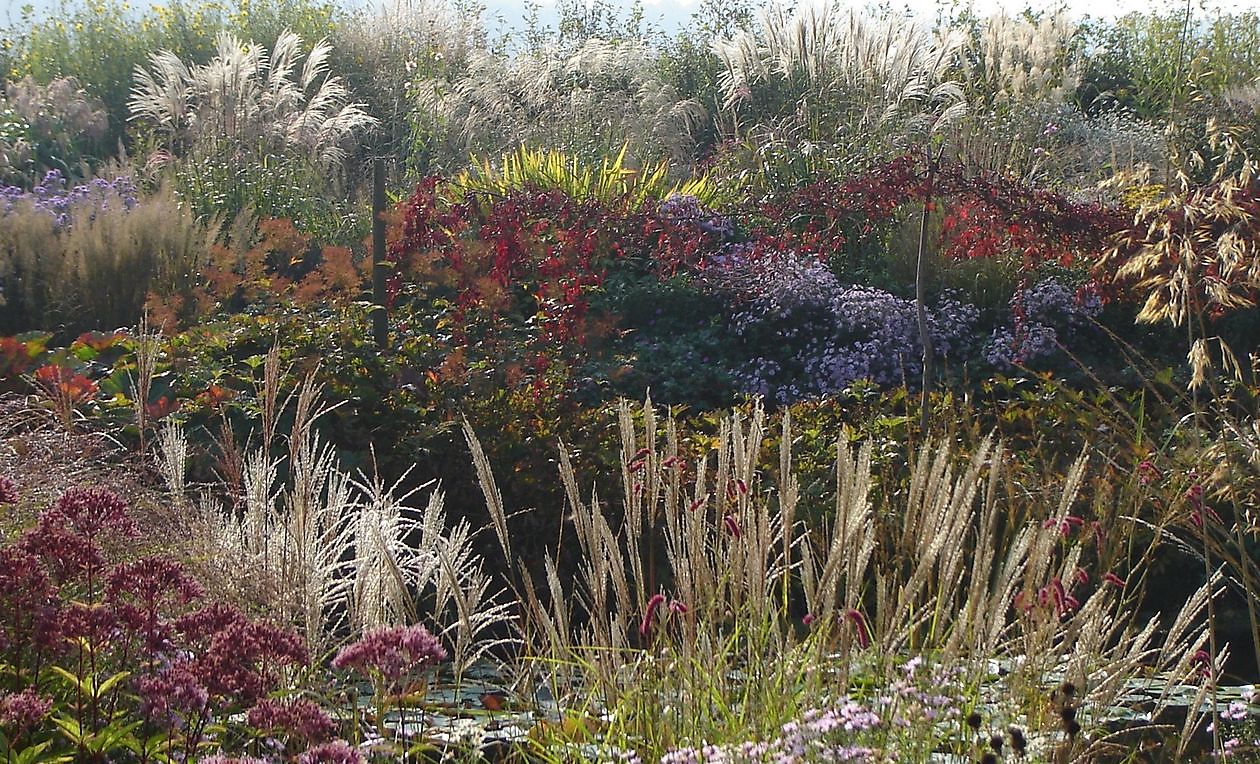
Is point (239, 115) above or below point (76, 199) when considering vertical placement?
above

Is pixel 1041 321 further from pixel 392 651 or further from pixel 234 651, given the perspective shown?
pixel 234 651

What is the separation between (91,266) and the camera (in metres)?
7.65

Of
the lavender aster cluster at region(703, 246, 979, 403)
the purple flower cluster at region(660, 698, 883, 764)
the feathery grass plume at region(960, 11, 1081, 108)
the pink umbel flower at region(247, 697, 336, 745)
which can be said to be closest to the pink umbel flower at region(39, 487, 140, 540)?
the pink umbel flower at region(247, 697, 336, 745)

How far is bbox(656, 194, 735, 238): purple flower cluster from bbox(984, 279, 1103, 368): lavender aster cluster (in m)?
1.96

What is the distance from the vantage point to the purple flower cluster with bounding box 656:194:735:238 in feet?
28.2

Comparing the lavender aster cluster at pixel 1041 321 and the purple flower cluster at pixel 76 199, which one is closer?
the lavender aster cluster at pixel 1041 321

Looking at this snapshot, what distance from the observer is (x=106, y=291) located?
7598mm

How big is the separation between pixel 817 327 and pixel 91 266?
414 cm

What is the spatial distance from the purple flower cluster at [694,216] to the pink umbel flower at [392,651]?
255 inches

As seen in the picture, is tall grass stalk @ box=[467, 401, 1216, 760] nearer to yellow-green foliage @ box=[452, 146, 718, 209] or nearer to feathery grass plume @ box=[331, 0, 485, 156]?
yellow-green foliage @ box=[452, 146, 718, 209]

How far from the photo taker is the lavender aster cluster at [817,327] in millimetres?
7023

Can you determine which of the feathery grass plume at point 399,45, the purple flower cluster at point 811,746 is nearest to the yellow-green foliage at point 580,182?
the feathery grass plume at point 399,45

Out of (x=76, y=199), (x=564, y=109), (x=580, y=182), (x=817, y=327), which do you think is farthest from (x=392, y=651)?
(x=564, y=109)

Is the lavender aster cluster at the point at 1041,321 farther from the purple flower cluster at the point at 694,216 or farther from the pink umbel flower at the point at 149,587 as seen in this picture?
the pink umbel flower at the point at 149,587
